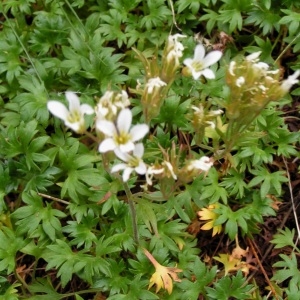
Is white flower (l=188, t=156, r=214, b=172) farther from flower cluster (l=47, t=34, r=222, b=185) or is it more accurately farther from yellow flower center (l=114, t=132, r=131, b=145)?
yellow flower center (l=114, t=132, r=131, b=145)

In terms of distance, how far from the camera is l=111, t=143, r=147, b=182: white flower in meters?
2.17

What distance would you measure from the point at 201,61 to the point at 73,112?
64 cm

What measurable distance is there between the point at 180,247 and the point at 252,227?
18.4 inches

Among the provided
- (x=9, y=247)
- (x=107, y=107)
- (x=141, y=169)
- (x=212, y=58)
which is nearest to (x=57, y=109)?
(x=107, y=107)

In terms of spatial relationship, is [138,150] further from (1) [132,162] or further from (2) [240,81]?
(2) [240,81]

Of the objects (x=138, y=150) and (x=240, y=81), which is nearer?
(x=138, y=150)

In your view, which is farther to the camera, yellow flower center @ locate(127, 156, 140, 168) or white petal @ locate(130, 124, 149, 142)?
yellow flower center @ locate(127, 156, 140, 168)

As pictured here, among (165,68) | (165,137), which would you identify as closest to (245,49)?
(165,137)

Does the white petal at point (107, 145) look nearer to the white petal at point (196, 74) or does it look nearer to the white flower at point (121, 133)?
the white flower at point (121, 133)

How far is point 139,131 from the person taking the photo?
211 centimetres

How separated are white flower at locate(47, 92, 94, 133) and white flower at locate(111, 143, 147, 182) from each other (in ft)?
0.59

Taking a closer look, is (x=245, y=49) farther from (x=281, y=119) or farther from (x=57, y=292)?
(x=57, y=292)

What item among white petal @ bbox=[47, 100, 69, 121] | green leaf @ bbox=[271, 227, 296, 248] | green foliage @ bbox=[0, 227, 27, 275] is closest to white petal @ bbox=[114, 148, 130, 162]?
white petal @ bbox=[47, 100, 69, 121]

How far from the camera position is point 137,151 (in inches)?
85.8
